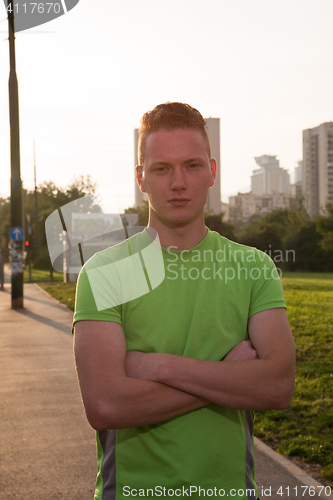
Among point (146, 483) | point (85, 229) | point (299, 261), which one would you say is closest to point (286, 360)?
point (146, 483)

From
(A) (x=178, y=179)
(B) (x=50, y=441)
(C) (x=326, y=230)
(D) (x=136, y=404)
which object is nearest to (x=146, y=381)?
(D) (x=136, y=404)

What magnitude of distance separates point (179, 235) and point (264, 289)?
38 cm

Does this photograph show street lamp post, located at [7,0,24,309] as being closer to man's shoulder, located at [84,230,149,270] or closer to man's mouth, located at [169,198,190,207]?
man's shoulder, located at [84,230,149,270]

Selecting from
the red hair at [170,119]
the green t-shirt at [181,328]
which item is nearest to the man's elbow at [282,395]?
the green t-shirt at [181,328]

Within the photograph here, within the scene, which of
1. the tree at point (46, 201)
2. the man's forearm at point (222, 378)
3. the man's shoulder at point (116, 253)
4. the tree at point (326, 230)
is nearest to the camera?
the man's forearm at point (222, 378)

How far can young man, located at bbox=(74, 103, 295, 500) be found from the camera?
6.06 ft

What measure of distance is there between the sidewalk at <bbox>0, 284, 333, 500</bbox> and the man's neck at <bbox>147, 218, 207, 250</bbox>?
2.53 meters

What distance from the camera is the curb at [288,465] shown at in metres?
3.99

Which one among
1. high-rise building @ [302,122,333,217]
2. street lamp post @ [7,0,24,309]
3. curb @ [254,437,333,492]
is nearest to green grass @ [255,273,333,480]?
curb @ [254,437,333,492]

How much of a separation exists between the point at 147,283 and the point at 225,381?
443 millimetres
